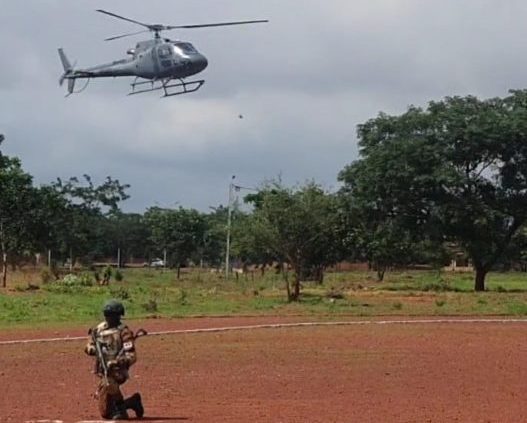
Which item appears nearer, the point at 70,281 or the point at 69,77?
the point at 69,77

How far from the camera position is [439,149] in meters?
52.2

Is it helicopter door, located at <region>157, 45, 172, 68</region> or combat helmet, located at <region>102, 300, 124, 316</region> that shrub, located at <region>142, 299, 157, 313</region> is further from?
combat helmet, located at <region>102, 300, 124, 316</region>

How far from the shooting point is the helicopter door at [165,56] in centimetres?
3794

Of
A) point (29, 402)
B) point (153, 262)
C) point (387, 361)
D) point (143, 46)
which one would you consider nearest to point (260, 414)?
point (29, 402)

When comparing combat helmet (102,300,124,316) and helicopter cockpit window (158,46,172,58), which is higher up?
helicopter cockpit window (158,46,172,58)

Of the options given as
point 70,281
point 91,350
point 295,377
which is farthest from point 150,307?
point 91,350

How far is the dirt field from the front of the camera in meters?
13.2

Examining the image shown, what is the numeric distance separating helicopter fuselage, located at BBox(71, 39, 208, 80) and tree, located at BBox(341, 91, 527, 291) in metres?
16.8

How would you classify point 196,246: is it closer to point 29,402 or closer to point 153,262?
point 153,262

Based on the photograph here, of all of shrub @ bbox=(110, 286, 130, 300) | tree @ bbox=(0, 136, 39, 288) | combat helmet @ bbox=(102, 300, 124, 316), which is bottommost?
shrub @ bbox=(110, 286, 130, 300)

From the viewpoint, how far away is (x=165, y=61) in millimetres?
37938

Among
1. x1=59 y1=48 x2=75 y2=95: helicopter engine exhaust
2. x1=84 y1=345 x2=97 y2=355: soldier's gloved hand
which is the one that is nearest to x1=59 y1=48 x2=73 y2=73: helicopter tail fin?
x1=59 y1=48 x2=75 y2=95: helicopter engine exhaust

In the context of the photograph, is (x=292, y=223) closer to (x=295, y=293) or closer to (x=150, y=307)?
(x=295, y=293)

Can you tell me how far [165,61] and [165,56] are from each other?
7.7 inches
